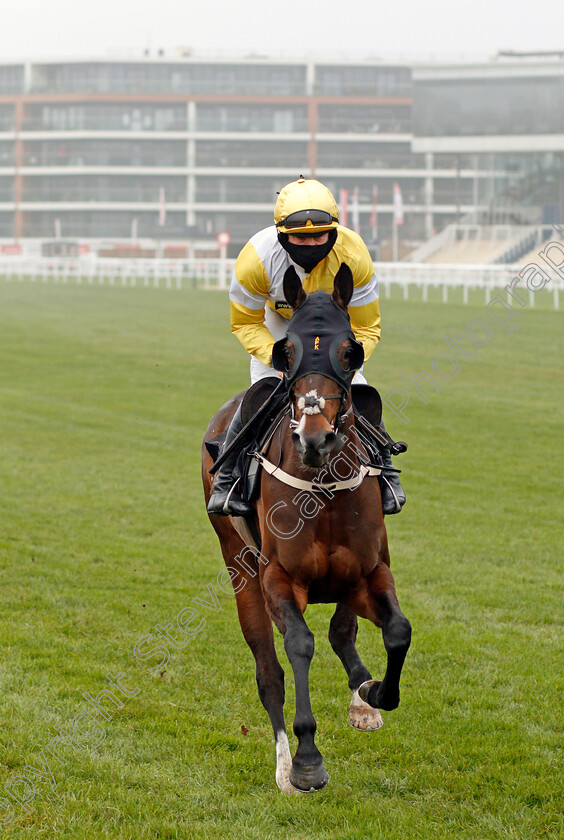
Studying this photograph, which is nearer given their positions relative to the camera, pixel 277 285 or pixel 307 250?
pixel 307 250

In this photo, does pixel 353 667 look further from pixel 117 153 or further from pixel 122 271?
pixel 117 153

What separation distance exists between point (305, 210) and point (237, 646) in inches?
117

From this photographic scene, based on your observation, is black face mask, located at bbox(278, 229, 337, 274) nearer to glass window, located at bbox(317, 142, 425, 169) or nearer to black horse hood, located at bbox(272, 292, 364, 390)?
black horse hood, located at bbox(272, 292, 364, 390)

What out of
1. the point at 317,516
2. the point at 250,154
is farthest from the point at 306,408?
the point at 250,154

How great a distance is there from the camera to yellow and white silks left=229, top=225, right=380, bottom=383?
461cm

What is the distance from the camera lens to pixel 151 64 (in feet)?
277

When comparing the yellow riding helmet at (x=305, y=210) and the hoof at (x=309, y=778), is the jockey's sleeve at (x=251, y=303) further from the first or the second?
the hoof at (x=309, y=778)

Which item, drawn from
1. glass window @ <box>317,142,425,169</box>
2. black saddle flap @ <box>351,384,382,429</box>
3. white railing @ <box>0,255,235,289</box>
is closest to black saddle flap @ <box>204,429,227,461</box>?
black saddle flap @ <box>351,384,382,429</box>

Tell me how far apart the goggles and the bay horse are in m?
0.27

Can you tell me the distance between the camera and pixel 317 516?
13.9 feet

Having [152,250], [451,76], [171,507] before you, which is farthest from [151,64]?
[171,507]

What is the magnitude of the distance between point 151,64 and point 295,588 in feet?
283

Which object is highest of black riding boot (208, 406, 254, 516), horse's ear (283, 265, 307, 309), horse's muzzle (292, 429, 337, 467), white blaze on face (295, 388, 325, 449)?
horse's ear (283, 265, 307, 309)

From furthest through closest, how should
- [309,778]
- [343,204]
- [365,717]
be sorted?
[343,204], [365,717], [309,778]
